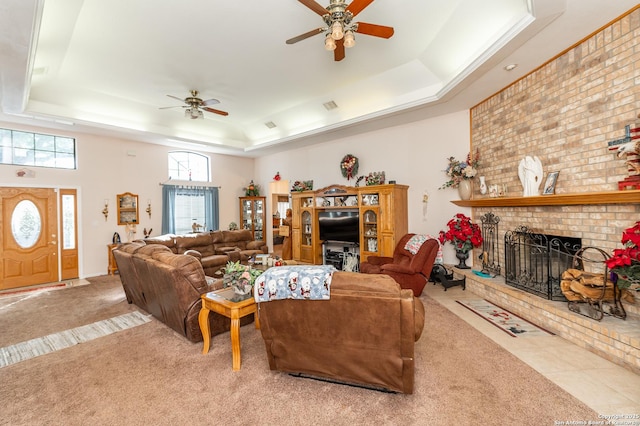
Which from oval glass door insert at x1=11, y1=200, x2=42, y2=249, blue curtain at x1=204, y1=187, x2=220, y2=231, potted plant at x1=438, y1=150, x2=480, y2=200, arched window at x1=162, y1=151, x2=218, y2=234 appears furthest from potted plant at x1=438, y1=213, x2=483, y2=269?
oval glass door insert at x1=11, y1=200, x2=42, y2=249

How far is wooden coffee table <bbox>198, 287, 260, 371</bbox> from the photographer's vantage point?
253cm

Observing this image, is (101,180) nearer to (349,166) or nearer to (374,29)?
(349,166)

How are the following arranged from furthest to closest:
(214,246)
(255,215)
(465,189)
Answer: (255,215), (214,246), (465,189)

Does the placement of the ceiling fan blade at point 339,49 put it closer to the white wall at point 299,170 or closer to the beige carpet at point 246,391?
the white wall at point 299,170

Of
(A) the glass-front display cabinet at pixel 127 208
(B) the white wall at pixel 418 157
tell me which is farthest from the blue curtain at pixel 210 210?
(B) the white wall at pixel 418 157

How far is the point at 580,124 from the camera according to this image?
3.14m

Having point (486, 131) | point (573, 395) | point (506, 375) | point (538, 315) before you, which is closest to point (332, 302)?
point (506, 375)

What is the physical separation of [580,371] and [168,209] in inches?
319

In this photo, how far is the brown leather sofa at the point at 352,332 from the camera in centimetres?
195

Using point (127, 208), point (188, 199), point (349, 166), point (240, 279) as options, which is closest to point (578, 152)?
point (240, 279)

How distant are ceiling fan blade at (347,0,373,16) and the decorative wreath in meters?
3.99

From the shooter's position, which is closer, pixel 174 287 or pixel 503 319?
pixel 174 287

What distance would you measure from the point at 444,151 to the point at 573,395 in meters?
4.21

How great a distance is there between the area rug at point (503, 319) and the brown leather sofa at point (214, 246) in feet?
14.8
